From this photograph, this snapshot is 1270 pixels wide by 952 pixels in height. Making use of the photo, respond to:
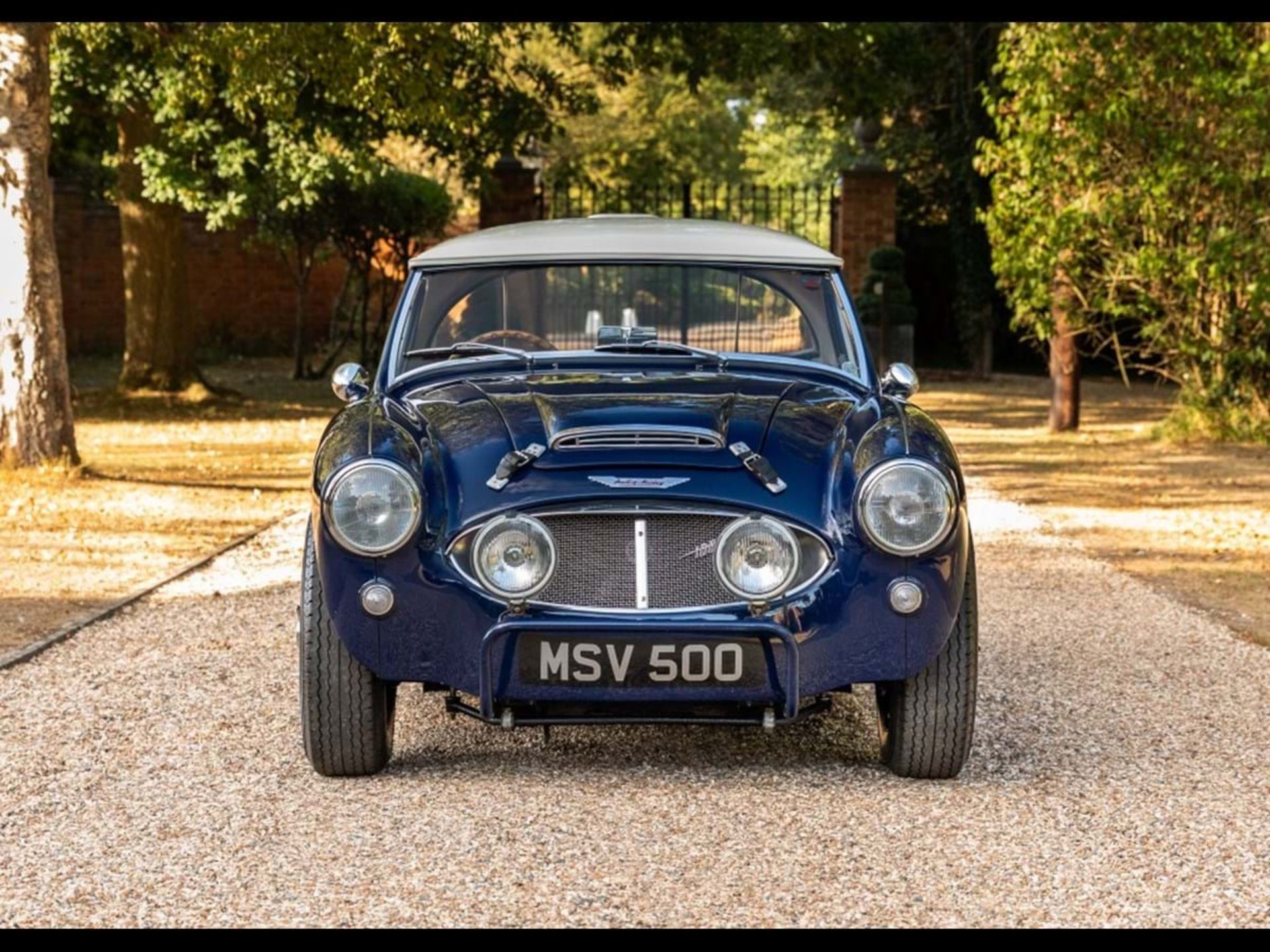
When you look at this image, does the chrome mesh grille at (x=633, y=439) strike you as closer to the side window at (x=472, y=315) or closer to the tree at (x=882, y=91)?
the side window at (x=472, y=315)

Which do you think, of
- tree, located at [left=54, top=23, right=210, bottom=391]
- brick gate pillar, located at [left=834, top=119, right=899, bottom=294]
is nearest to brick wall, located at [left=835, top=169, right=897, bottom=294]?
brick gate pillar, located at [left=834, top=119, right=899, bottom=294]

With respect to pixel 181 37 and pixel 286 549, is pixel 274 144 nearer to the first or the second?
pixel 181 37

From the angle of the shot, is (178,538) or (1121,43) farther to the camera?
(1121,43)

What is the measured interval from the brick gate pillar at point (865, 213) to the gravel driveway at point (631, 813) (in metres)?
17.2

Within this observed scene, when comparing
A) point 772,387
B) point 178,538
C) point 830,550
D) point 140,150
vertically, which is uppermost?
point 140,150

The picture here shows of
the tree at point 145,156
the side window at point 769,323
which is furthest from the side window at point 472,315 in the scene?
the tree at point 145,156

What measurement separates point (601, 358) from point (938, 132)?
22655mm

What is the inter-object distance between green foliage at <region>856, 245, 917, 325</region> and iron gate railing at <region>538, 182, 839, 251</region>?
0.82 meters

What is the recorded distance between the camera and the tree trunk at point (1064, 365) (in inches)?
653

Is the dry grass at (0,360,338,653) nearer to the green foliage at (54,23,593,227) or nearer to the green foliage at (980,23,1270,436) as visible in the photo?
the green foliage at (54,23,593,227)

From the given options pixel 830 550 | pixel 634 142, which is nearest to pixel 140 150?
pixel 830 550

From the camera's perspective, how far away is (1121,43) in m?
15.7

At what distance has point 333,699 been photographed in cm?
512

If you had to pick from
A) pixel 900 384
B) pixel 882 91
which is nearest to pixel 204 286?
pixel 882 91
